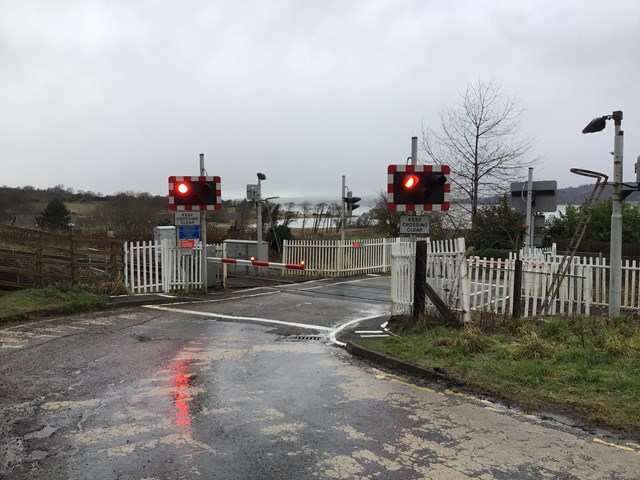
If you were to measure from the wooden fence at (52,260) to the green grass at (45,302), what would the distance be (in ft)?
1.99

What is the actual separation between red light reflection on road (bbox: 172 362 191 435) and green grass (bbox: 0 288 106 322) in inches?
184

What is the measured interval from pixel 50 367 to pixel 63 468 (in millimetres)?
3104

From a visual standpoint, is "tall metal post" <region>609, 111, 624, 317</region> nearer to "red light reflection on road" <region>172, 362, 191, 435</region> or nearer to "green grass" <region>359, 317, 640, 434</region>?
"green grass" <region>359, 317, 640, 434</region>

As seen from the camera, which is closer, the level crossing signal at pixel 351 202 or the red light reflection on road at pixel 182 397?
the red light reflection on road at pixel 182 397

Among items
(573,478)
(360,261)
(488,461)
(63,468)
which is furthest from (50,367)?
(360,261)

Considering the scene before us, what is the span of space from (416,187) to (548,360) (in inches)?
136

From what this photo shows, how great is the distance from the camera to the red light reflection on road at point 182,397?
183 inches

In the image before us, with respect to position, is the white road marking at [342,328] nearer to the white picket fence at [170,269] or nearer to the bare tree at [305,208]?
the white picket fence at [170,269]

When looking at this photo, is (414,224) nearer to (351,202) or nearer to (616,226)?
(616,226)

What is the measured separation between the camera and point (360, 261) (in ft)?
69.4

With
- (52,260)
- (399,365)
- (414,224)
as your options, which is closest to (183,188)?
(52,260)

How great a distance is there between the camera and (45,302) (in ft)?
34.0

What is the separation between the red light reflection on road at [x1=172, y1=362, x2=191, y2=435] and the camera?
465cm

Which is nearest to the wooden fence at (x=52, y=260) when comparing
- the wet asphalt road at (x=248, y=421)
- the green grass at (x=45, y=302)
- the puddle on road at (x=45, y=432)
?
the green grass at (x=45, y=302)
